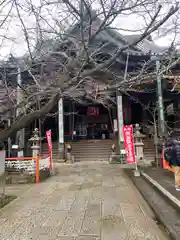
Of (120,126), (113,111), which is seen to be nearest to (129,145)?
(120,126)

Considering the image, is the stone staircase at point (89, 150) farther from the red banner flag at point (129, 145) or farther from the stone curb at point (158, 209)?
the stone curb at point (158, 209)

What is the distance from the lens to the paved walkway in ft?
11.2

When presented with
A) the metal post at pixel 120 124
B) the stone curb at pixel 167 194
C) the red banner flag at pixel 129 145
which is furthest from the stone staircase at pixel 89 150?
the stone curb at pixel 167 194

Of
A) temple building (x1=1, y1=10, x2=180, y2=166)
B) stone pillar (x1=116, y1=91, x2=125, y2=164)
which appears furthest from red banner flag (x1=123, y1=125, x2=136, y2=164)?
stone pillar (x1=116, y1=91, x2=125, y2=164)

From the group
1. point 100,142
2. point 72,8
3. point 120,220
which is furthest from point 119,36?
point 120,220

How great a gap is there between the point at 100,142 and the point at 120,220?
12609 millimetres


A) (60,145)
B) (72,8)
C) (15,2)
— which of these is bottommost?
(60,145)

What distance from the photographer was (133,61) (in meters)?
14.8

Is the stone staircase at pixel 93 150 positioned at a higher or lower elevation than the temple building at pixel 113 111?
lower

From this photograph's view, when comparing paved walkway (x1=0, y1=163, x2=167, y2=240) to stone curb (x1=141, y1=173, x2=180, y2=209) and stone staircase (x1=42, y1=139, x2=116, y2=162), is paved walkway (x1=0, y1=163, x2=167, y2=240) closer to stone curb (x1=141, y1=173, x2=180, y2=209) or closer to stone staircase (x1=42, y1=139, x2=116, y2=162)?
stone curb (x1=141, y1=173, x2=180, y2=209)

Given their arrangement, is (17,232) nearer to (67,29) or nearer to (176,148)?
(176,148)

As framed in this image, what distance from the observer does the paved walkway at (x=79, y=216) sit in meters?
3.42

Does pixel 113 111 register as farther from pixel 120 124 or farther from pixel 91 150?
pixel 91 150

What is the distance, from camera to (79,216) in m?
4.26
